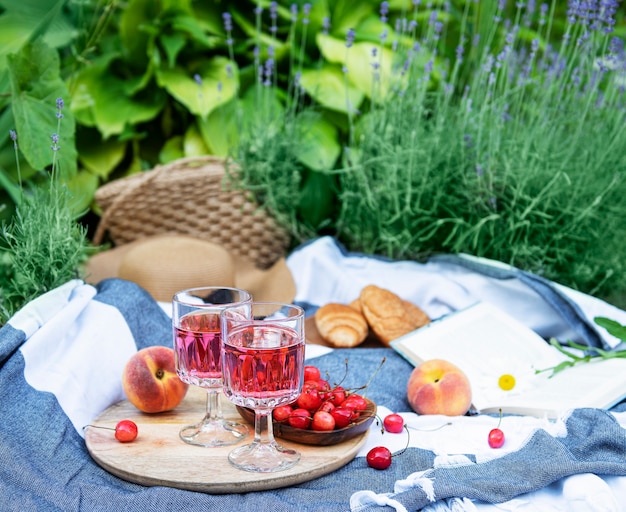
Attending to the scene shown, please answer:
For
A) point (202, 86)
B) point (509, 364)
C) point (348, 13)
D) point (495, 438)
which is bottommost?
point (509, 364)

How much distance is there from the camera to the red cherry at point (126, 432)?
1257 millimetres

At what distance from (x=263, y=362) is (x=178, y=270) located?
1.00 meters

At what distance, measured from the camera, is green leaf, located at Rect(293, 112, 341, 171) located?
245 centimetres

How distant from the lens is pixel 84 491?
3.76 feet

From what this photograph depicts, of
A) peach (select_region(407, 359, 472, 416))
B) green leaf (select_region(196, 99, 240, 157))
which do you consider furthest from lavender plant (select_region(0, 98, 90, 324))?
green leaf (select_region(196, 99, 240, 157))

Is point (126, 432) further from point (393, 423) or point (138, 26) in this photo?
point (138, 26)

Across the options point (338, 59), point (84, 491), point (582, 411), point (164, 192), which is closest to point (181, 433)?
point (84, 491)

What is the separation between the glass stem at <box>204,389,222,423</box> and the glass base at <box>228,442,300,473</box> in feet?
0.36

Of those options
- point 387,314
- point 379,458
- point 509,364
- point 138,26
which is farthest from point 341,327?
point 138,26

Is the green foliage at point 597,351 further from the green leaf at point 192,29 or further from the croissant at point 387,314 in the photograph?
the green leaf at point 192,29

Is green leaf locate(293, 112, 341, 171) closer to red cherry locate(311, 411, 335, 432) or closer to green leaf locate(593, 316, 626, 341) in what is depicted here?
green leaf locate(593, 316, 626, 341)

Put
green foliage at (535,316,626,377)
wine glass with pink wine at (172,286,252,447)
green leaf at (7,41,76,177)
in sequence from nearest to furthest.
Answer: wine glass with pink wine at (172,286,252,447), green foliage at (535,316,626,377), green leaf at (7,41,76,177)

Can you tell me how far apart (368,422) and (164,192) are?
4.39 feet

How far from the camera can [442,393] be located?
4.94ft
